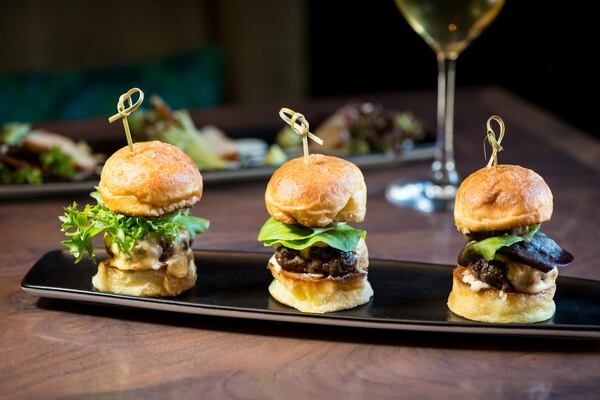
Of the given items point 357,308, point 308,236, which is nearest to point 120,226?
point 308,236

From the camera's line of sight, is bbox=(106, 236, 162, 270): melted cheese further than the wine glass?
No

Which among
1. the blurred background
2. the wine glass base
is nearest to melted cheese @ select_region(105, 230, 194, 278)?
the wine glass base

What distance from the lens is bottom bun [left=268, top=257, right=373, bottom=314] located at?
82.2 inches

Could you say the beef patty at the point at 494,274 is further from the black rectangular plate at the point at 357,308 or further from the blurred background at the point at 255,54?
the blurred background at the point at 255,54

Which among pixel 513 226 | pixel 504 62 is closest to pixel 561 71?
pixel 504 62

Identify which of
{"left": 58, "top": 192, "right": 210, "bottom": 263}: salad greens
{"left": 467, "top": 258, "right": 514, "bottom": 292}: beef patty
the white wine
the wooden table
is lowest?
the wooden table

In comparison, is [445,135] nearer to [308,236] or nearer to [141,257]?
[308,236]

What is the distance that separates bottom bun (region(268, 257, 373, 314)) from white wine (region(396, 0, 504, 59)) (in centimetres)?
116

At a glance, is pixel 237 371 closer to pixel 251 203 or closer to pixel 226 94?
pixel 251 203

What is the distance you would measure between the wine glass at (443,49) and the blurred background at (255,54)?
2.92 m

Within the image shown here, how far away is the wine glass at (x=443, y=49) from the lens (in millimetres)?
2928

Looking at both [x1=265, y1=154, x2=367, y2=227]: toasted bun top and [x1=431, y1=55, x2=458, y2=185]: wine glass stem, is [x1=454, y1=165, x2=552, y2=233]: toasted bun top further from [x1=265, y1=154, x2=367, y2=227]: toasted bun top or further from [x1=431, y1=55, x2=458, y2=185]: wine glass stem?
[x1=431, y1=55, x2=458, y2=185]: wine glass stem

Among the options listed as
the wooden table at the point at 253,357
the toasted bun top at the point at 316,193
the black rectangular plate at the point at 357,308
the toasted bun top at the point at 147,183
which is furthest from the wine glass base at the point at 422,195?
the toasted bun top at the point at 147,183

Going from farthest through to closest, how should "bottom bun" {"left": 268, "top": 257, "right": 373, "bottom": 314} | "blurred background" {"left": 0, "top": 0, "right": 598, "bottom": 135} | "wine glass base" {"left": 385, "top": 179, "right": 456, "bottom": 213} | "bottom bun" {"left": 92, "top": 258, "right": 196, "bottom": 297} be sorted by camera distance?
"blurred background" {"left": 0, "top": 0, "right": 598, "bottom": 135}
"wine glass base" {"left": 385, "top": 179, "right": 456, "bottom": 213}
"bottom bun" {"left": 92, "top": 258, "right": 196, "bottom": 297}
"bottom bun" {"left": 268, "top": 257, "right": 373, "bottom": 314}
